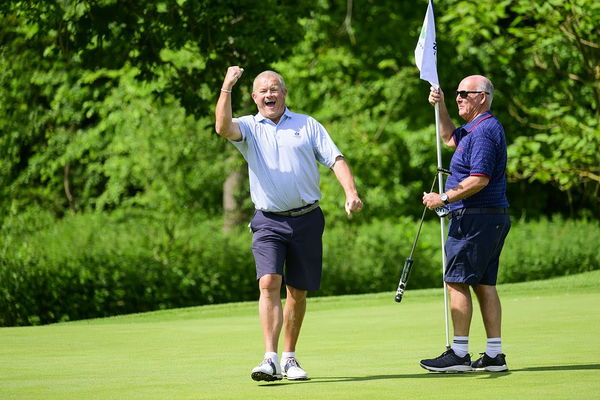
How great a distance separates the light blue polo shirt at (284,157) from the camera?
756 cm

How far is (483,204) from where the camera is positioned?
7777 millimetres

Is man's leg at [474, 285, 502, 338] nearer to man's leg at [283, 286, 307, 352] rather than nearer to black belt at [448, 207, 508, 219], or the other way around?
black belt at [448, 207, 508, 219]

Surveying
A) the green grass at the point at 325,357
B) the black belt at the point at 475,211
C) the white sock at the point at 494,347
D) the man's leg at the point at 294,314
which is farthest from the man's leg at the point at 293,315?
the white sock at the point at 494,347

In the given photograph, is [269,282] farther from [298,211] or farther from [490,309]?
[490,309]

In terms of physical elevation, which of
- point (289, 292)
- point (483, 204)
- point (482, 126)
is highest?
point (482, 126)

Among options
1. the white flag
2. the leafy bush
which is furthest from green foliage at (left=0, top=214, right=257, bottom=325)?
the white flag

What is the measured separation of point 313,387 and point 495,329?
4.82 ft

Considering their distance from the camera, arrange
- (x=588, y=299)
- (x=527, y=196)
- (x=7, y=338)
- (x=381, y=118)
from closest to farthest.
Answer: (x=7, y=338) < (x=588, y=299) < (x=381, y=118) < (x=527, y=196)

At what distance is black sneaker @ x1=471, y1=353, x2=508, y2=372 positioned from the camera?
7.62 meters

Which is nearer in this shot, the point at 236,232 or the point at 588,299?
the point at 588,299

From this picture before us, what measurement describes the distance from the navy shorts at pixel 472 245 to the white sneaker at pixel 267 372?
4.32ft

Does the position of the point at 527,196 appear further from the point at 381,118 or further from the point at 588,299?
the point at 588,299

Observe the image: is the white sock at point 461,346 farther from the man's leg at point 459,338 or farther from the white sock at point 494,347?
the white sock at point 494,347

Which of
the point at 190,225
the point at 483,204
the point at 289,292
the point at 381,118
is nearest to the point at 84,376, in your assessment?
the point at 289,292
